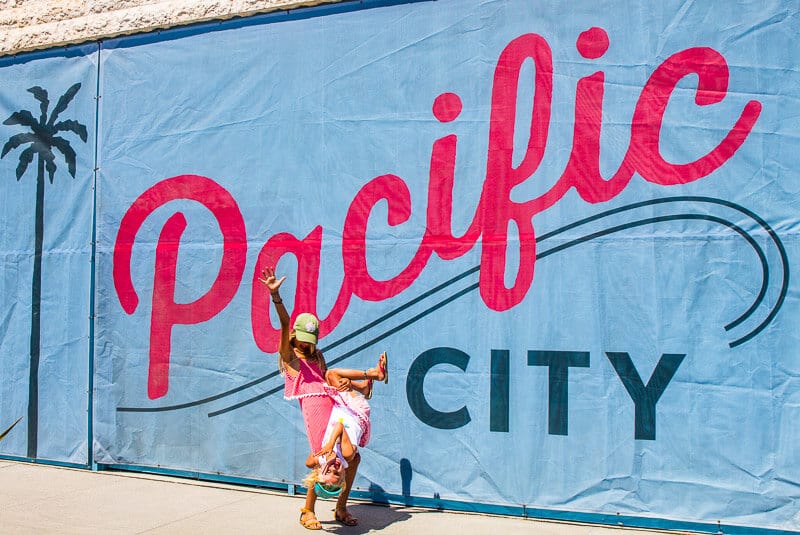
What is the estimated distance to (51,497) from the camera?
7.24 metres

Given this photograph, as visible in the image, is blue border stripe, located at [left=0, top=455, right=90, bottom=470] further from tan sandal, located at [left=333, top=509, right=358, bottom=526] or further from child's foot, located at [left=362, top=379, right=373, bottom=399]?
child's foot, located at [left=362, top=379, right=373, bottom=399]

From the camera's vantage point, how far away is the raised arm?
5.93 metres

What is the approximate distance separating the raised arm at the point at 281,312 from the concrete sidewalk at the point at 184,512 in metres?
1.27

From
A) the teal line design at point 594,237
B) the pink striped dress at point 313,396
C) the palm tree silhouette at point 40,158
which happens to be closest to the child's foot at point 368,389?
the pink striped dress at point 313,396

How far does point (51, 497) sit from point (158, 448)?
104 cm

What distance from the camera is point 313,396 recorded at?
6.14 metres

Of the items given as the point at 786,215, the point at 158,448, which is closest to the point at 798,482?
the point at 786,215

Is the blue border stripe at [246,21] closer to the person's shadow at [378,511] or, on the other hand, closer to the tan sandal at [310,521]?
the person's shadow at [378,511]

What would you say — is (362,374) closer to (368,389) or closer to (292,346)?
(368,389)

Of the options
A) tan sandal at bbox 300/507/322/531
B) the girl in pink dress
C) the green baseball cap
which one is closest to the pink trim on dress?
the girl in pink dress

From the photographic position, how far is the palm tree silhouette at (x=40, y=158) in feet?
28.0

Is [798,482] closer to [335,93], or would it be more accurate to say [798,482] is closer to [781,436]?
[781,436]

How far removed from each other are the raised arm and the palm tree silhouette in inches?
140

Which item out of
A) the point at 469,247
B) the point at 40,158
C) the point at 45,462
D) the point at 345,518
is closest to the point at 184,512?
the point at 345,518
